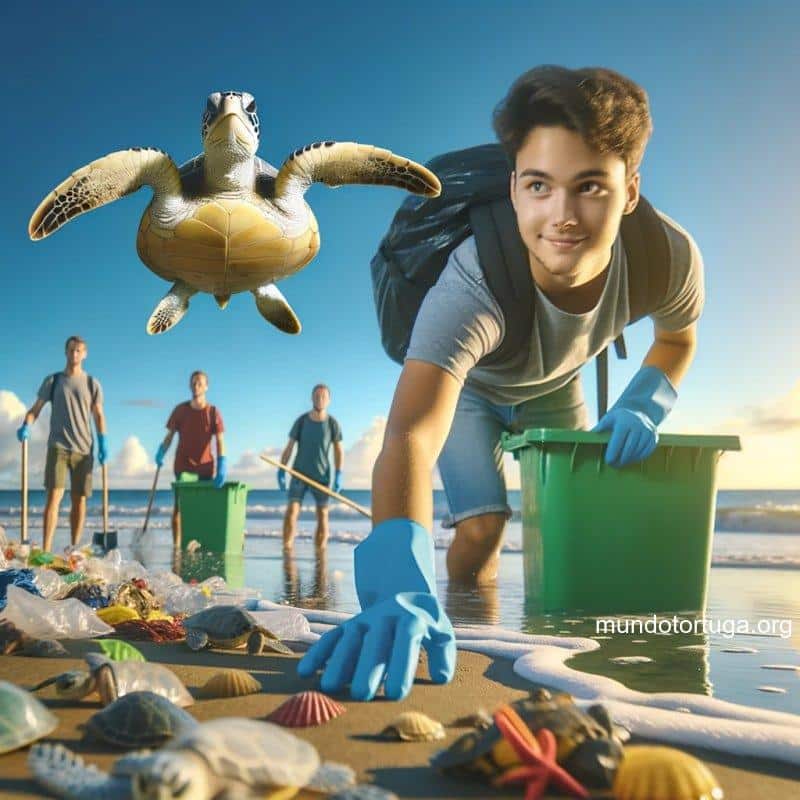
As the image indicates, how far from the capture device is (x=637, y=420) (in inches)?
107

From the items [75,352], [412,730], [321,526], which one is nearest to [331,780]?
[412,730]

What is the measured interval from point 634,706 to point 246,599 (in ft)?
6.43

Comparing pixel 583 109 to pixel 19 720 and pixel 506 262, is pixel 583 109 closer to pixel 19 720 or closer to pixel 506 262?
pixel 506 262

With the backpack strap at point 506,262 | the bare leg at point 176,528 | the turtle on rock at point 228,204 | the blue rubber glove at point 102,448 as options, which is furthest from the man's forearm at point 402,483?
the bare leg at point 176,528

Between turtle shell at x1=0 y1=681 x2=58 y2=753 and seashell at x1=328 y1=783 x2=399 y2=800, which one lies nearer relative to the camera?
seashell at x1=328 y1=783 x2=399 y2=800

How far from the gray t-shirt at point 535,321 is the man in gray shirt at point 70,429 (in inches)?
151

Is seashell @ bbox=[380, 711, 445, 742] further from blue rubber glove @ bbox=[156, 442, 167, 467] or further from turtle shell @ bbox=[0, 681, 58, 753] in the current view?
blue rubber glove @ bbox=[156, 442, 167, 467]

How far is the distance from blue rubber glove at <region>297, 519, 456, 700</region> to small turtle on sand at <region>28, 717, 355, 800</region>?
1.52 feet

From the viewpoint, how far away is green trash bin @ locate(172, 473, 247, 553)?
714 centimetres

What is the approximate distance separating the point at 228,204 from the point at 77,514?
3.39m

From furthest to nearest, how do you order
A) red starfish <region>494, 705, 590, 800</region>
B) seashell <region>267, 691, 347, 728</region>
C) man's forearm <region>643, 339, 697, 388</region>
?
man's forearm <region>643, 339, 697, 388</region>
seashell <region>267, 691, 347, 728</region>
red starfish <region>494, 705, 590, 800</region>

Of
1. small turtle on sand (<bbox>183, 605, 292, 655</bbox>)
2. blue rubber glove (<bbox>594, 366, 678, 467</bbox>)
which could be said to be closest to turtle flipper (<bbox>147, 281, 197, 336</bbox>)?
small turtle on sand (<bbox>183, 605, 292, 655</bbox>)

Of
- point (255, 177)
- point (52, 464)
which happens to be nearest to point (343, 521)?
point (52, 464)

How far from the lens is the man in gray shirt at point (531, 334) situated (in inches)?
60.4
